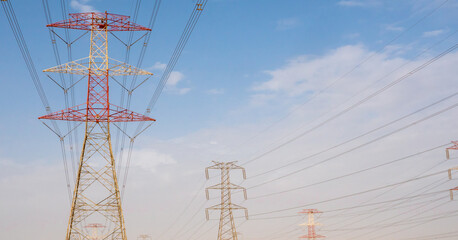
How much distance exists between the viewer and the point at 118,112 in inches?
1476

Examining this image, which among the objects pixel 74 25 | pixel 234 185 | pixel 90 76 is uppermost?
pixel 74 25

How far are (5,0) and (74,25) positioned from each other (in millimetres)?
16616

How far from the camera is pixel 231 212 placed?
66250 mm

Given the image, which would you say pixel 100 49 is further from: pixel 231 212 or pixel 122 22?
pixel 231 212

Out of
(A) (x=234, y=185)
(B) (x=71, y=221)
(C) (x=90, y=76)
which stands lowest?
(B) (x=71, y=221)

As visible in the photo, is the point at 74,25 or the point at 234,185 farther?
the point at 234,185

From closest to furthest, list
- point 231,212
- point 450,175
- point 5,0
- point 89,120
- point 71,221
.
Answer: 1. point 5,0
2. point 71,221
3. point 89,120
4. point 450,175
5. point 231,212

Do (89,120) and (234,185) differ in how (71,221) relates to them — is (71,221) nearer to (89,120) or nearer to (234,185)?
(89,120)

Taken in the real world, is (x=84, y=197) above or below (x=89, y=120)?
below

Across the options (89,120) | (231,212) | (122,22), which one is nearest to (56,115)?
(89,120)

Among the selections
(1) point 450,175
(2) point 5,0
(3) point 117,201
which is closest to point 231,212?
(1) point 450,175

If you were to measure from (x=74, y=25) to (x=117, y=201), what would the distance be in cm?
1264

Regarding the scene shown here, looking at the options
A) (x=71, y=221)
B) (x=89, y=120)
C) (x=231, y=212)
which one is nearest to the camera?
(x=71, y=221)

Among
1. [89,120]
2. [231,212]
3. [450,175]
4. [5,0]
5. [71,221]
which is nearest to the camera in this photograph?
[5,0]
